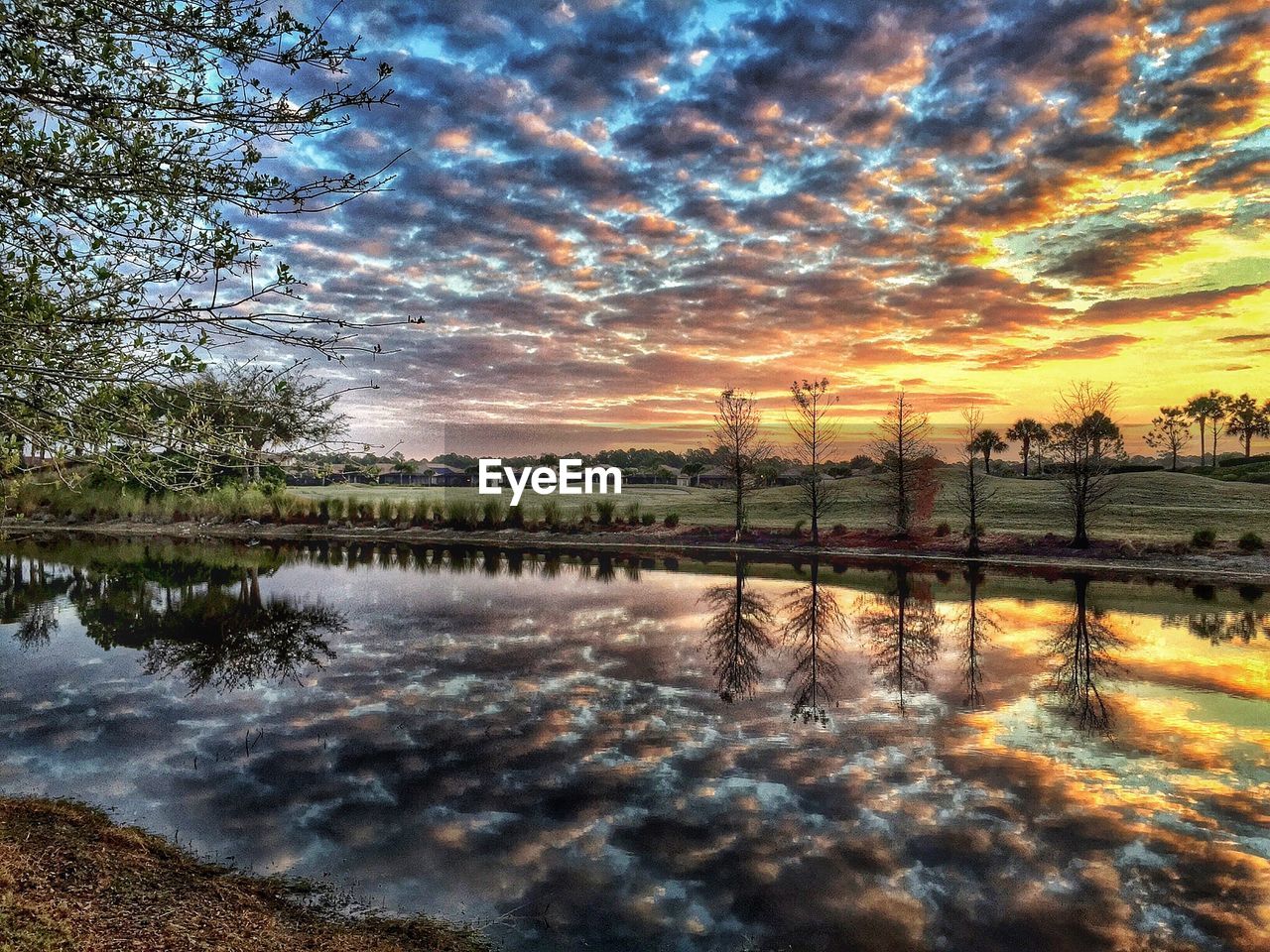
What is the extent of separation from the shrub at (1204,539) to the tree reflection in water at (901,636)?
15288mm

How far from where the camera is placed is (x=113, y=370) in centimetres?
488

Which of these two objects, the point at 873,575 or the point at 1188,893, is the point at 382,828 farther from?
the point at 873,575

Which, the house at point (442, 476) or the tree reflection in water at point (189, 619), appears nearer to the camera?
the tree reflection in water at point (189, 619)

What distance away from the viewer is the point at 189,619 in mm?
18156

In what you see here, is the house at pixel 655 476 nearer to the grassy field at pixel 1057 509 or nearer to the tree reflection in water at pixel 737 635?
the grassy field at pixel 1057 509

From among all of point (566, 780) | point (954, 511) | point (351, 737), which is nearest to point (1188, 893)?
point (566, 780)

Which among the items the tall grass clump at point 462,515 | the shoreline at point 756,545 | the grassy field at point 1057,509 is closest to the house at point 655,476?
the grassy field at point 1057,509

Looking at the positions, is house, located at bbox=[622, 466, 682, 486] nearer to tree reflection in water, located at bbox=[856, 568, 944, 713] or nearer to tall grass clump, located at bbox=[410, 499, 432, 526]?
tall grass clump, located at bbox=[410, 499, 432, 526]

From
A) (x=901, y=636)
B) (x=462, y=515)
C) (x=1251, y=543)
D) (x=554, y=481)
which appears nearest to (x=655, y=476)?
(x=554, y=481)

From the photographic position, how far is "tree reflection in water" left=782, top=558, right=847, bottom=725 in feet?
38.5

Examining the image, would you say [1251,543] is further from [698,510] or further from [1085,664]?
[698,510]

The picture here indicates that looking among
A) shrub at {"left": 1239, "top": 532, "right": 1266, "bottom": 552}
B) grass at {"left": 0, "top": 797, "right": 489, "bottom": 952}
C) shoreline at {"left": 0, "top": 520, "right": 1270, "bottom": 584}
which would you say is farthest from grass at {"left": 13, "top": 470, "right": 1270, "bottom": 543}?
grass at {"left": 0, "top": 797, "right": 489, "bottom": 952}

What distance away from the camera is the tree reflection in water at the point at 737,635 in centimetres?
1308

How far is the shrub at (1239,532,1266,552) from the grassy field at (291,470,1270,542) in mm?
2515
